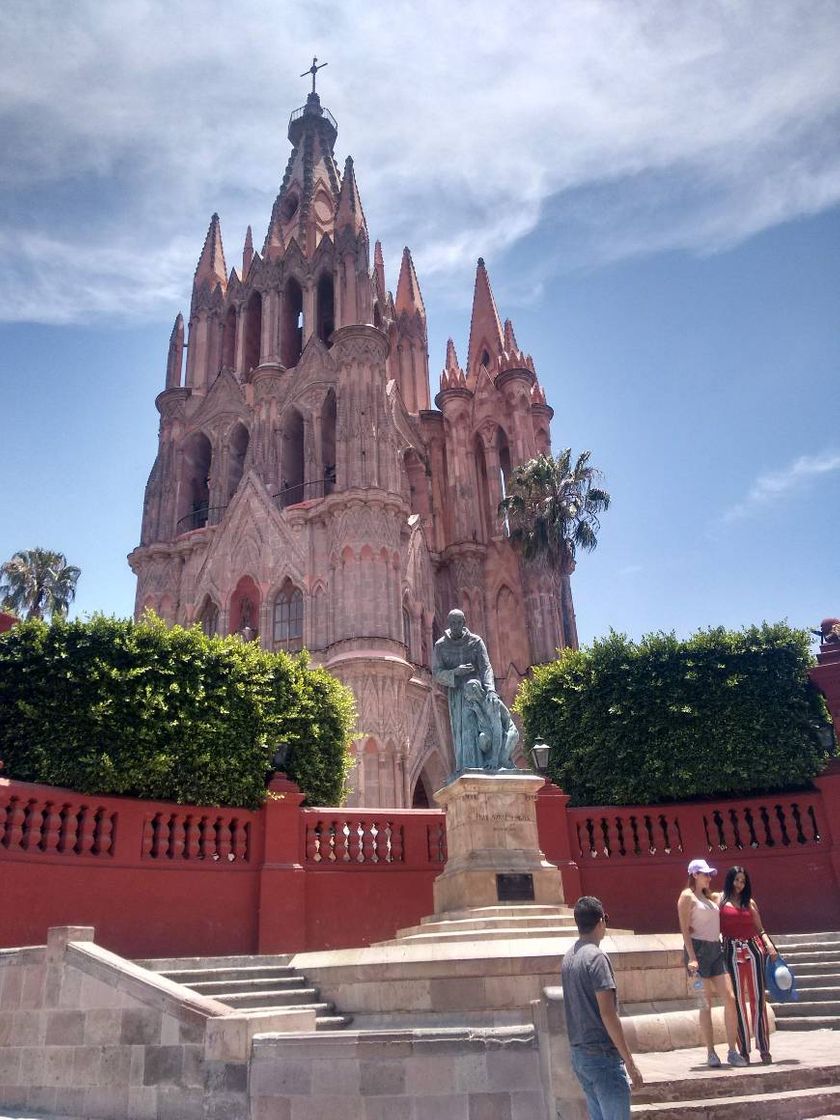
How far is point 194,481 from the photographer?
35.8 meters

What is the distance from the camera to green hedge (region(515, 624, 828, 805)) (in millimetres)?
14992

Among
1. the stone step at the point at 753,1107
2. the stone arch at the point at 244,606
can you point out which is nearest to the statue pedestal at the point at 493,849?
the stone step at the point at 753,1107

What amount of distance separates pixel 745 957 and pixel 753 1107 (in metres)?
1.17

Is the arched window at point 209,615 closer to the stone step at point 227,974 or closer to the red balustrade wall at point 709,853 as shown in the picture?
the red balustrade wall at point 709,853

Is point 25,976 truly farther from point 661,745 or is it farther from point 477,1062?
point 661,745

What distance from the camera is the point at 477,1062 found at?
5.68 m

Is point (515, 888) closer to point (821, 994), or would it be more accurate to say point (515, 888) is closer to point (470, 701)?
point (470, 701)

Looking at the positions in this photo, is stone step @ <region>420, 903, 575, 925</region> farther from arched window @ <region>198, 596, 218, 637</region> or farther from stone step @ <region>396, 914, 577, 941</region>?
arched window @ <region>198, 596, 218, 637</region>

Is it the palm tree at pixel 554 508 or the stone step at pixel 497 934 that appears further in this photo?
the palm tree at pixel 554 508

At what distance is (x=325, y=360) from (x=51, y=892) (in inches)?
1026

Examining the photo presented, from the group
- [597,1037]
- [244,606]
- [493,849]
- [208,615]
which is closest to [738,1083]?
[597,1037]

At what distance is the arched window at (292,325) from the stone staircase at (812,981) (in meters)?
29.3

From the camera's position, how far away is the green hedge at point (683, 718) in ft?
49.2

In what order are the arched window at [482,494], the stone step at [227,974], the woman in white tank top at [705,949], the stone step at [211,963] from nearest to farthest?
the woman in white tank top at [705,949]
the stone step at [227,974]
the stone step at [211,963]
the arched window at [482,494]
